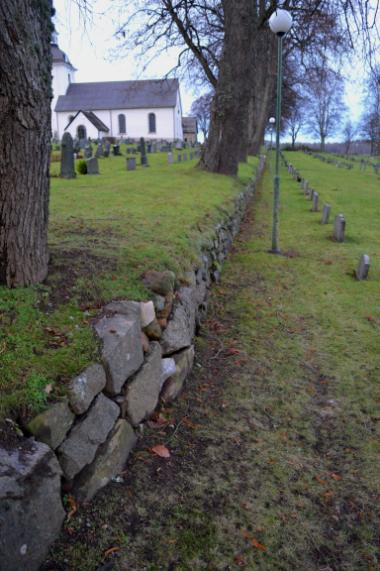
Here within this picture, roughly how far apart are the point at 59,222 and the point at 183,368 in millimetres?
3245

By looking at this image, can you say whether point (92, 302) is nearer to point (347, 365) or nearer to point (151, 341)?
point (151, 341)

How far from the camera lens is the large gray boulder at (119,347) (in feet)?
10.8

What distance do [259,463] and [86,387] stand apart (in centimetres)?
154

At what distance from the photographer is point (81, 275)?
4.33 meters

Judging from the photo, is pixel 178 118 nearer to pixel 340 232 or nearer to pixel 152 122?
pixel 152 122

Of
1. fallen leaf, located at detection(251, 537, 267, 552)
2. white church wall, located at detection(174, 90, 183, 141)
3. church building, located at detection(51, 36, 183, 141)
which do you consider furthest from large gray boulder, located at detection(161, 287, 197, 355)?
white church wall, located at detection(174, 90, 183, 141)

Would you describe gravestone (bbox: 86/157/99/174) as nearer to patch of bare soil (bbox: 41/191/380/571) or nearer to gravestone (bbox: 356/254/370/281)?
gravestone (bbox: 356/254/370/281)

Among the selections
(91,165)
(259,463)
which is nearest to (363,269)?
(259,463)

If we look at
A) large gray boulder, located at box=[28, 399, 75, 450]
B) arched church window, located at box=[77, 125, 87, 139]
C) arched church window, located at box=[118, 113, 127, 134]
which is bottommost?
large gray boulder, located at box=[28, 399, 75, 450]

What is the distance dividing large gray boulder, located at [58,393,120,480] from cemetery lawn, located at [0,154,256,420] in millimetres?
273

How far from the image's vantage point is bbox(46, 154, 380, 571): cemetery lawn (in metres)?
2.79

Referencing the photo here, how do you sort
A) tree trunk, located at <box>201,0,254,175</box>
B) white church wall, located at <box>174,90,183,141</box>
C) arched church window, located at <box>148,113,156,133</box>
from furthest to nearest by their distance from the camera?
white church wall, located at <box>174,90,183,141</box> < arched church window, located at <box>148,113,156,133</box> < tree trunk, located at <box>201,0,254,175</box>

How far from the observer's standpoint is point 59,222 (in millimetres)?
6625

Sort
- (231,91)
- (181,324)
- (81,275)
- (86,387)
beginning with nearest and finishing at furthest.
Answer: (86,387)
(81,275)
(181,324)
(231,91)
